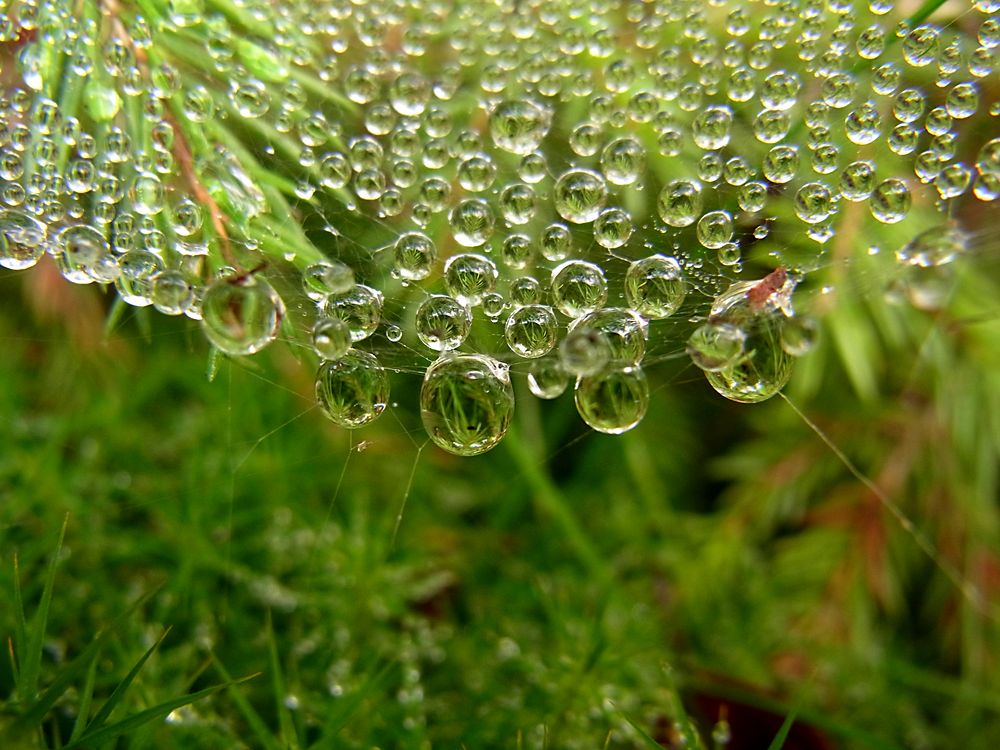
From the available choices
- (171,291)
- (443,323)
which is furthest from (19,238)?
(443,323)

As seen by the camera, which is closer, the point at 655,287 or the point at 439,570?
the point at 655,287

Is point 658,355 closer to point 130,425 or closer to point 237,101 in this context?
point 237,101

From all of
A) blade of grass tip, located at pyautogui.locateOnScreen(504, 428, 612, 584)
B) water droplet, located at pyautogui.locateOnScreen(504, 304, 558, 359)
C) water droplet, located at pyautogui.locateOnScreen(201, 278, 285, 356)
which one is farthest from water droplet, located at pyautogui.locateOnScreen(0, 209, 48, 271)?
blade of grass tip, located at pyautogui.locateOnScreen(504, 428, 612, 584)

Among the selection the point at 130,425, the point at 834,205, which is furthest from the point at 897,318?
the point at 130,425

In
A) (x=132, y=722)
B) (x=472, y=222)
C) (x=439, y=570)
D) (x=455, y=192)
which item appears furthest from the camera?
(x=439, y=570)

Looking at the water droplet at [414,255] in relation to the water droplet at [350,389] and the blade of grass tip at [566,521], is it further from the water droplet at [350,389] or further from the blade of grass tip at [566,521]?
the blade of grass tip at [566,521]

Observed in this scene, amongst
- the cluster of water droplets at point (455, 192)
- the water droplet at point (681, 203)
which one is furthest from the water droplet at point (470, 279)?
the water droplet at point (681, 203)

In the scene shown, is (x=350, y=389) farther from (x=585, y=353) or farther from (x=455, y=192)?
(x=455, y=192)

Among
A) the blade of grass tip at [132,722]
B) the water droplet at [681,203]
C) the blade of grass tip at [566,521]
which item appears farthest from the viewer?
the blade of grass tip at [566,521]
